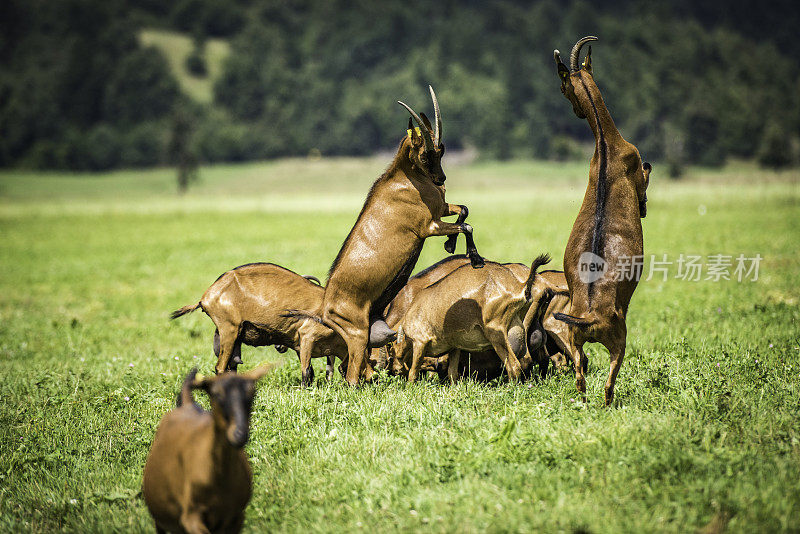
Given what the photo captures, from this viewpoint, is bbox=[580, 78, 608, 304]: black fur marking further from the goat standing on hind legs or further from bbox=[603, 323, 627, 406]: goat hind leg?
bbox=[603, 323, 627, 406]: goat hind leg

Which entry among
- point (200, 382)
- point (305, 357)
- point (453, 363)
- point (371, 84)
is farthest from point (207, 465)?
point (371, 84)

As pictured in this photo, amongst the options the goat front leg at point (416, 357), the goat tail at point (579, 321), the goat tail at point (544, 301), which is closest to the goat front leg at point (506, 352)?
the goat tail at point (544, 301)

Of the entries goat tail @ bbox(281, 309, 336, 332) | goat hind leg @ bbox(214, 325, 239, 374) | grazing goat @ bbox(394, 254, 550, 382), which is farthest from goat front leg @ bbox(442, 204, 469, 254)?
goat hind leg @ bbox(214, 325, 239, 374)

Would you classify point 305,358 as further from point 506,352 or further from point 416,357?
point 506,352

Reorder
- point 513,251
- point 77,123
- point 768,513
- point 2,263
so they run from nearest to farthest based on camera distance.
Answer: point 768,513, point 513,251, point 2,263, point 77,123

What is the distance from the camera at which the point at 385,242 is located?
7.20m

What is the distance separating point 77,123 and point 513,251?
143m

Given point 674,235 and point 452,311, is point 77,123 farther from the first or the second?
point 452,311

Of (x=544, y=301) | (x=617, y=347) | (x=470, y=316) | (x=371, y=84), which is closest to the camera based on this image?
(x=617, y=347)

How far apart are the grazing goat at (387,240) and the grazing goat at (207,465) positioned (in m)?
2.79

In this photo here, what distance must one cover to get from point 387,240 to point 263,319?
1.49m

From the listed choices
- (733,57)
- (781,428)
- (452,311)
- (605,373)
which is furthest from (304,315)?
(733,57)

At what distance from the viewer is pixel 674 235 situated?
84.3 ft

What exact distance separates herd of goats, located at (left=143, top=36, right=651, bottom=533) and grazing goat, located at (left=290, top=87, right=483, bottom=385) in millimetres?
10
